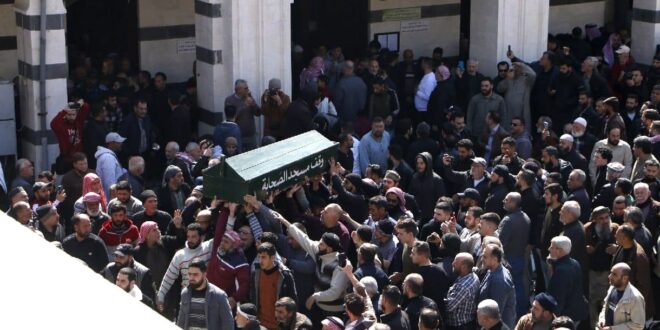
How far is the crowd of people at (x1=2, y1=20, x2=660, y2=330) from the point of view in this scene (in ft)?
27.9

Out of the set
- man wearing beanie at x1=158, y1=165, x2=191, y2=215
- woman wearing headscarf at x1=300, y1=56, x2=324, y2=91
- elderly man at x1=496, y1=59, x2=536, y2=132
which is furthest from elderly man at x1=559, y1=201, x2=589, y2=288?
woman wearing headscarf at x1=300, y1=56, x2=324, y2=91

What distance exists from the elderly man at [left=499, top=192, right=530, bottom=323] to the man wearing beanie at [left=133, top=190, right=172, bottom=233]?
2.95m

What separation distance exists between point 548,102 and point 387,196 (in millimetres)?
5196

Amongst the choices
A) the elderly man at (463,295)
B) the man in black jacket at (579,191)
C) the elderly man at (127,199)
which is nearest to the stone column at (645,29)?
the man in black jacket at (579,191)

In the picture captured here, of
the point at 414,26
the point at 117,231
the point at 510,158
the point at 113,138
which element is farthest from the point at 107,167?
the point at 414,26

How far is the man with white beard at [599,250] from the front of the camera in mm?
9906

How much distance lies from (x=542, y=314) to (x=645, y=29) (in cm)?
1015

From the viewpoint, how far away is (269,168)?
31.9 feet

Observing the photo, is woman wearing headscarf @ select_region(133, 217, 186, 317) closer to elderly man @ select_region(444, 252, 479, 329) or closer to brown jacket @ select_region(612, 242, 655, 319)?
elderly man @ select_region(444, 252, 479, 329)

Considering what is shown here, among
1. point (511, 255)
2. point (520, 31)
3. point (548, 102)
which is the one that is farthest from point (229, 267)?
point (520, 31)

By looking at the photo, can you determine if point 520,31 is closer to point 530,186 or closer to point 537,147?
point 537,147

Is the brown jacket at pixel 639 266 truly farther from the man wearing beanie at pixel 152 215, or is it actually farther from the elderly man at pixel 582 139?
the man wearing beanie at pixel 152 215

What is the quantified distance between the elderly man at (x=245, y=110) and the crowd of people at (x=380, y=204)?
27mm

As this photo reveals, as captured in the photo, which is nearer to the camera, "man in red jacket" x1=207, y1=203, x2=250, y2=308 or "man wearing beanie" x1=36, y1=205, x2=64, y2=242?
"man in red jacket" x1=207, y1=203, x2=250, y2=308
